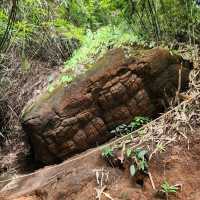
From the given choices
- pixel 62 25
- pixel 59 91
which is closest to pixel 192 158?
pixel 59 91

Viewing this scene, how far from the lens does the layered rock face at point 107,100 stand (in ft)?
14.4

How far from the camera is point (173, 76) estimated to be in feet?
14.5

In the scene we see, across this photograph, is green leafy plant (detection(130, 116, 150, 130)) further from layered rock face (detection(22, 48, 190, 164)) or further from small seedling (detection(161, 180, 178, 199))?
small seedling (detection(161, 180, 178, 199))

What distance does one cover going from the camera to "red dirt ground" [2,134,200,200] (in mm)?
3102

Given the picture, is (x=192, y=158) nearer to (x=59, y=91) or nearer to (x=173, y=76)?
(x=173, y=76)

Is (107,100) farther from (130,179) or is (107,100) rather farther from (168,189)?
(168,189)

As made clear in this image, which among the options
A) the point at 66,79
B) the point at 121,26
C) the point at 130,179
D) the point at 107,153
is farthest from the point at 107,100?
the point at 130,179

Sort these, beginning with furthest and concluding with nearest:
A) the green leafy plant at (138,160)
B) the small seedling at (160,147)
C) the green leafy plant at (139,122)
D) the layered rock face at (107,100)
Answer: the layered rock face at (107,100) < the green leafy plant at (139,122) < the small seedling at (160,147) < the green leafy plant at (138,160)

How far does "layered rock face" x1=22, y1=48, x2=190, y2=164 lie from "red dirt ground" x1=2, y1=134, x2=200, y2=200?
0.72 metres

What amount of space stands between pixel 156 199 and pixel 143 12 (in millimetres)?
2540

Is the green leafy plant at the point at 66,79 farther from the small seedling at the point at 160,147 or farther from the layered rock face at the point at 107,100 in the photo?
the small seedling at the point at 160,147

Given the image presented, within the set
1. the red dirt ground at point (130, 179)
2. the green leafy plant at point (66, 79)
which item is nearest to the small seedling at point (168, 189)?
the red dirt ground at point (130, 179)

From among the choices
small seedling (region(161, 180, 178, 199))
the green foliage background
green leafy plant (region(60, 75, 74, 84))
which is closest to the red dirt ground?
small seedling (region(161, 180, 178, 199))

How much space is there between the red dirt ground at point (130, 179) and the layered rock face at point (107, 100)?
2.37 ft
